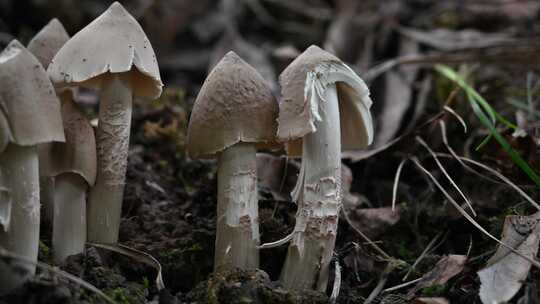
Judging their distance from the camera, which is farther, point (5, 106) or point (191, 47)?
point (191, 47)

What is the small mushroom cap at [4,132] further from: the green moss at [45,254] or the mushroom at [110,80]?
the green moss at [45,254]

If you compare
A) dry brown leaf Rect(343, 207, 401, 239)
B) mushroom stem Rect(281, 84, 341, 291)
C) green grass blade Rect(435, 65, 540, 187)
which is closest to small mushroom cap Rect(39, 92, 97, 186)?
mushroom stem Rect(281, 84, 341, 291)

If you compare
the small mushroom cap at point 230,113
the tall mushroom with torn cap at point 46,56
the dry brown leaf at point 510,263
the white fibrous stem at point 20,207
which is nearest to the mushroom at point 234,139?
the small mushroom cap at point 230,113

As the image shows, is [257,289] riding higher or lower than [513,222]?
lower

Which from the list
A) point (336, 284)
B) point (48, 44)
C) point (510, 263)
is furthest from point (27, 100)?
point (510, 263)

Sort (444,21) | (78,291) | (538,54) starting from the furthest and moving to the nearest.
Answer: (444,21) → (538,54) → (78,291)

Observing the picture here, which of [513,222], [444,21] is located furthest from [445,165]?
[444,21]

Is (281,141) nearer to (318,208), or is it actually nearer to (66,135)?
(318,208)

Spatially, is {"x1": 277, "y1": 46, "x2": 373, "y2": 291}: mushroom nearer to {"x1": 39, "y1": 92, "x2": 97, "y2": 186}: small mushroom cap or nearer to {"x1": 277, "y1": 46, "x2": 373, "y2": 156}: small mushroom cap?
{"x1": 277, "y1": 46, "x2": 373, "y2": 156}: small mushroom cap

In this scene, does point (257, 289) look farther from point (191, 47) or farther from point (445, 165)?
point (191, 47)
